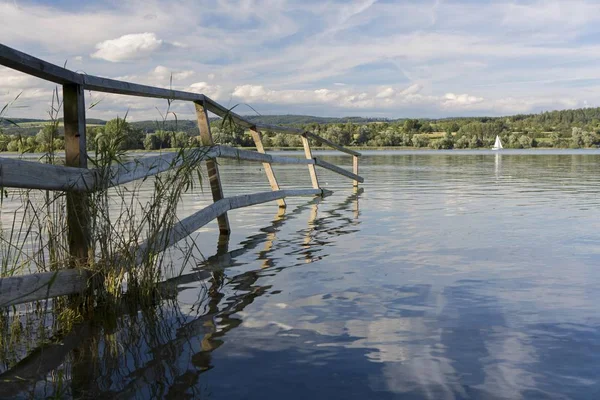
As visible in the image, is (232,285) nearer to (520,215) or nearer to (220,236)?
(220,236)

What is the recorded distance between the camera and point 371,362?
2887mm

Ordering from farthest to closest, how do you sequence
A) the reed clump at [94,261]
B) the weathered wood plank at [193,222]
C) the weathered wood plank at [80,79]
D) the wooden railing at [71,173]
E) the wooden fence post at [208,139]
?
1. the wooden fence post at [208,139]
2. the weathered wood plank at [193,222]
3. the reed clump at [94,261]
4. the weathered wood plank at [80,79]
5. the wooden railing at [71,173]

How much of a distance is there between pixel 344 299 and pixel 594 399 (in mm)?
1856

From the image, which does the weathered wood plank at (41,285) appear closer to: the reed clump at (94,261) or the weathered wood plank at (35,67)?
the reed clump at (94,261)

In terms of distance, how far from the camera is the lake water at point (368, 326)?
2629 mm

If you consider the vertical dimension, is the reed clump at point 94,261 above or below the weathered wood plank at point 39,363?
above

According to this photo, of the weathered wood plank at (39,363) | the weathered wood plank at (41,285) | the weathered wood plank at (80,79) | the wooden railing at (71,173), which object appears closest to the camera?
the weathered wood plank at (39,363)

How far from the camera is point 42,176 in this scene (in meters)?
3.18

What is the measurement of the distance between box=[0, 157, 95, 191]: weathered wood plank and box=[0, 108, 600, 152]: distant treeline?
0.45 m

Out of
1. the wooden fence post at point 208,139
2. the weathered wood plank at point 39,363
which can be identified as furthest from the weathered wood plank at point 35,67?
the wooden fence post at point 208,139

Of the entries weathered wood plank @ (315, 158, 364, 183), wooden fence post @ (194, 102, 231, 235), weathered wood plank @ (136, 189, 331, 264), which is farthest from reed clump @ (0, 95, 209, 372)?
weathered wood plank @ (315, 158, 364, 183)

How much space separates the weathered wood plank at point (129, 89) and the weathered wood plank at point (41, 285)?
4.17ft

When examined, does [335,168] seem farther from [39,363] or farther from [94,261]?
[39,363]

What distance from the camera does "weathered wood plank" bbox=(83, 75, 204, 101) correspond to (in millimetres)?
4027
